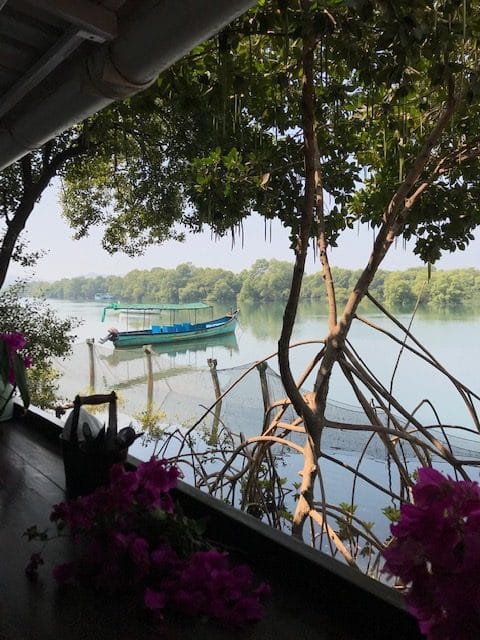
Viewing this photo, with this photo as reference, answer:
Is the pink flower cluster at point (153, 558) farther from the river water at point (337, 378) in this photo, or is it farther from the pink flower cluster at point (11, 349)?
the river water at point (337, 378)

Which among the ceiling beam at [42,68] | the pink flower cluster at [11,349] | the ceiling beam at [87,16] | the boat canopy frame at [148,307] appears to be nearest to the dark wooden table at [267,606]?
the pink flower cluster at [11,349]

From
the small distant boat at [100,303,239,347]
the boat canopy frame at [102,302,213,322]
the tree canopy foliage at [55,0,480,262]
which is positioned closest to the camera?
the tree canopy foliage at [55,0,480,262]

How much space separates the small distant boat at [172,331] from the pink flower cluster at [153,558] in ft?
29.4

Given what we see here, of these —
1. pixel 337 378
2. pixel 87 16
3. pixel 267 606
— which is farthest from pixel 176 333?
pixel 267 606

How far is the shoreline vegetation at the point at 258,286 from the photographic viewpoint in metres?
2.92

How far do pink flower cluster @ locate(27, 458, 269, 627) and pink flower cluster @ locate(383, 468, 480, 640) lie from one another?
30 cm

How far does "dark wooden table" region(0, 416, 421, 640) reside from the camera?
27.3 inches

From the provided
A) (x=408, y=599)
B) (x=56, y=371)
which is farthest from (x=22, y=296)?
(x=408, y=599)

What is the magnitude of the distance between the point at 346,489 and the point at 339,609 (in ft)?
14.6

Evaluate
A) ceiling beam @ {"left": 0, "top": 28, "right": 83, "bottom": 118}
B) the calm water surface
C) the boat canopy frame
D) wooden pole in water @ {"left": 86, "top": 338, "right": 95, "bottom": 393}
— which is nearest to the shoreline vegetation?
the calm water surface

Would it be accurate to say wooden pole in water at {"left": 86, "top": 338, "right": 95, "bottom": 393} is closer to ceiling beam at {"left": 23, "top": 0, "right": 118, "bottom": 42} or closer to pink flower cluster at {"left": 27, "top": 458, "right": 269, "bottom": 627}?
ceiling beam at {"left": 23, "top": 0, "right": 118, "bottom": 42}

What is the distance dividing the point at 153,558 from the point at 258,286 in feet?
16.8

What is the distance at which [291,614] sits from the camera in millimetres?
742

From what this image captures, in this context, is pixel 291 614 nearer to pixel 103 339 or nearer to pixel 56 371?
pixel 56 371
